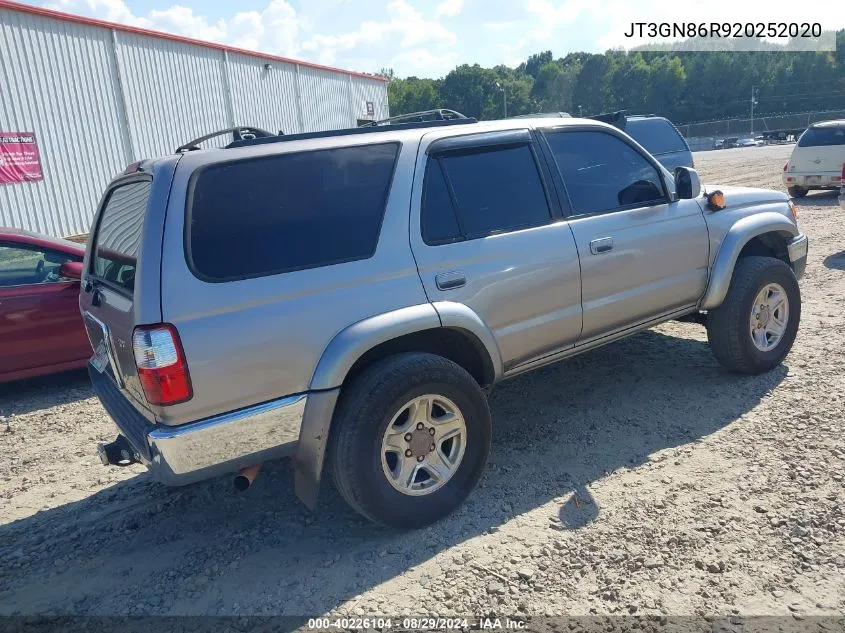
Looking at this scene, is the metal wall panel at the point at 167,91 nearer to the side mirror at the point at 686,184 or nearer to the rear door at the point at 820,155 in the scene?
the side mirror at the point at 686,184

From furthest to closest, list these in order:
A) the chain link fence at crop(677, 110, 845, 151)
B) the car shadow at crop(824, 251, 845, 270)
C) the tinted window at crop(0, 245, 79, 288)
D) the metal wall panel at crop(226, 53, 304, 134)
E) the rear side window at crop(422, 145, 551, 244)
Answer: the chain link fence at crop(677, 110, 845, 151) → the metal wall panel at crop(226, 53, 304, 134) → the car shadow at crop(824, 251, 845, 270) → the tinted window at crop(0, 245, 79, 288) → the rear side window at crop(422, 145, 551, 244)

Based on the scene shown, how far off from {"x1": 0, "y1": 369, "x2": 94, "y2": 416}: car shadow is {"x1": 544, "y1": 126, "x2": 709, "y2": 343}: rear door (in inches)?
173

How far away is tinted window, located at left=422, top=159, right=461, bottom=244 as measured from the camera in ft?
11.1

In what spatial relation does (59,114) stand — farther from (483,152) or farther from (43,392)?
(483,152)

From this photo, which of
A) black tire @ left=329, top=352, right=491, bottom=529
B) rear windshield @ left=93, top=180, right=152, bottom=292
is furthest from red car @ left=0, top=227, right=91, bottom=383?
black tire @ left=329, top=352, right=491, bottom=529

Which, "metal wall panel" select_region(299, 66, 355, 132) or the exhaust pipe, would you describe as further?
"metal wall panel" select_region(299, 66, 355, 132)

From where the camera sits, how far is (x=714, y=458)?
3805 mm

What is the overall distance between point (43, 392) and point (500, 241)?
182 inches

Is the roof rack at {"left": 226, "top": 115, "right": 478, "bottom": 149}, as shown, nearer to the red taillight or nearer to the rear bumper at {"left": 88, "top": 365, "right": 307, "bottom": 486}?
the red taillight

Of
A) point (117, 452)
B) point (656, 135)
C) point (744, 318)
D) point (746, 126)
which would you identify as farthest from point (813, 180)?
point (746, 126)

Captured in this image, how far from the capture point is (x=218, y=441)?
2814 mm

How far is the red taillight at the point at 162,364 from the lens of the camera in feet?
8.79

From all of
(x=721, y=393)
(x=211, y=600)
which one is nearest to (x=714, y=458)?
(x=721, y=393)

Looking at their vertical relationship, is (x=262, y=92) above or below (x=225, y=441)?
above
